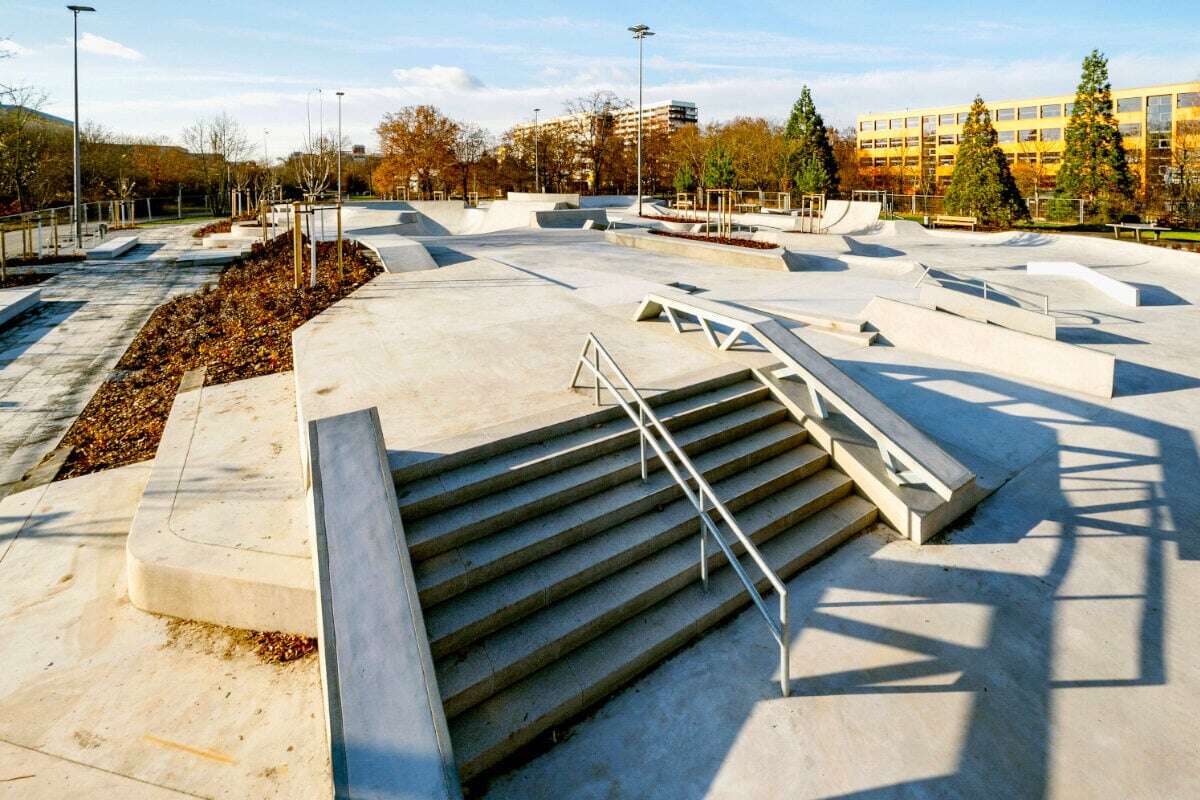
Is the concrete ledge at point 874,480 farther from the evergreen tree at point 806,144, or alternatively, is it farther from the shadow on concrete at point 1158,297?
the evergreen tree at point 806,144

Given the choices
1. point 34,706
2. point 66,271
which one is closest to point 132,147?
point 66,271

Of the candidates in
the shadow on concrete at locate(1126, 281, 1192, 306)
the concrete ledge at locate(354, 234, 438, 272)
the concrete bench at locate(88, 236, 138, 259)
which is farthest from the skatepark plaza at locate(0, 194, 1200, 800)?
the concrete bench at locate(88, 236, 138, 259)

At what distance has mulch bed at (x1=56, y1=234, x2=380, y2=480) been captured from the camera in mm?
7703

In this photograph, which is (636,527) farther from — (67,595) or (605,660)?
(67,595)

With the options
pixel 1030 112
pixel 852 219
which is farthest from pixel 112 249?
pixel 1030 112

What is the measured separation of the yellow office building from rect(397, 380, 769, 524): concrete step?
4887 centimetres

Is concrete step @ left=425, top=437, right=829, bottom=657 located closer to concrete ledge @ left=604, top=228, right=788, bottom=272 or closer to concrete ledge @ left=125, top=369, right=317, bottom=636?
concrete ledge @ left=125, top=369, right=317, bottom=636

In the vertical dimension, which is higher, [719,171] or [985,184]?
[719,171]

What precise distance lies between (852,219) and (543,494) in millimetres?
30942

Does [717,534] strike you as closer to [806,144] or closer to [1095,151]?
[1095,151]

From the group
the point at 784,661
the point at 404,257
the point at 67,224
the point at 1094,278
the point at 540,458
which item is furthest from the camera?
the point at 67,224

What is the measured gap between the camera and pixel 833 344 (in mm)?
9852

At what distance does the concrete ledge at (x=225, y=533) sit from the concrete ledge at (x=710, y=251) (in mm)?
13084

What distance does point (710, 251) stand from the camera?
18078mm
